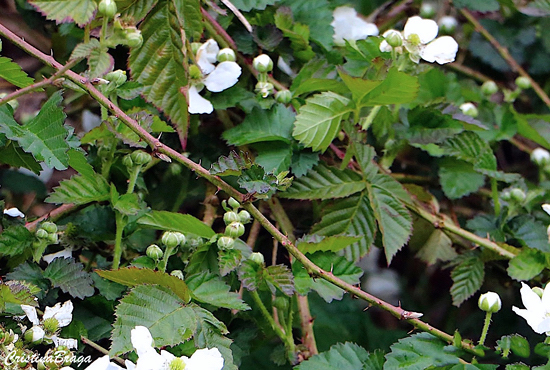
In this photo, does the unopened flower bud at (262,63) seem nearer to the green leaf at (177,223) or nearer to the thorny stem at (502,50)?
the green leaf at (177,223)

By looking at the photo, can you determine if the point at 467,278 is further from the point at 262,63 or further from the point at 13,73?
the point at 13,73

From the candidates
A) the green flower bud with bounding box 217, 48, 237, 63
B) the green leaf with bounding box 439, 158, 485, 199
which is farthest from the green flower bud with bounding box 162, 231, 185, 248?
the green leaf with bounding box 439, 158, 485, 199

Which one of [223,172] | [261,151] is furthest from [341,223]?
[223,172]

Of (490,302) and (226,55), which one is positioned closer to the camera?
(490,302)

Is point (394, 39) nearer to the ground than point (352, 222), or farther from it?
farther from it

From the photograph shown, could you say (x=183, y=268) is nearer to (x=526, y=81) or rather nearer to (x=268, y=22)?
(x=268, y=22)

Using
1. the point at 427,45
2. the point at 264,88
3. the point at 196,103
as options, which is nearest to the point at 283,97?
the point at 264,88

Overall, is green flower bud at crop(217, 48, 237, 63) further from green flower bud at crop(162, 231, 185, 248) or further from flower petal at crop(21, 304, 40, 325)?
flower petal at crop(21, 304, 40, 325)
